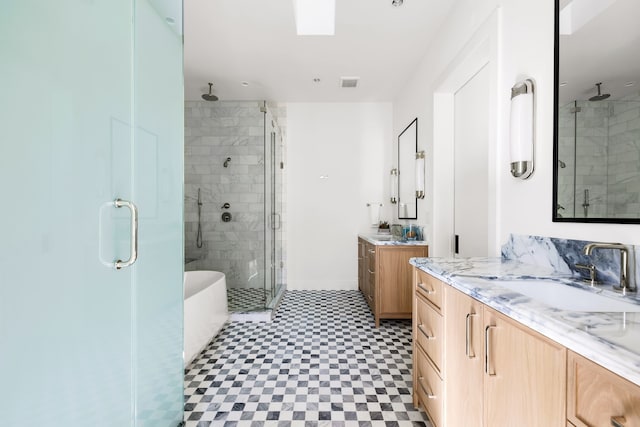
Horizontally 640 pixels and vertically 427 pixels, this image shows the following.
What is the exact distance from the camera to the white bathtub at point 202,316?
208cm

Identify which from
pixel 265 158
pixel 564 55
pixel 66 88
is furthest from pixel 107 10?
pixel 265 158

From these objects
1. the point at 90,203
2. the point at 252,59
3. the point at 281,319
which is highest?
the point at 252,59

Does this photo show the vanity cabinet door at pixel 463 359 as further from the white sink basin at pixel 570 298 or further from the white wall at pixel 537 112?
the white wall at pixel 537 112

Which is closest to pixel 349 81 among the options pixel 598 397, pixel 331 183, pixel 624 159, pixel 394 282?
pixel 331 183

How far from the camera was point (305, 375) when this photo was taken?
6.43 ft

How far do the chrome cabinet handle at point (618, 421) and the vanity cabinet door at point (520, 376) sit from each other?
0.12 meters

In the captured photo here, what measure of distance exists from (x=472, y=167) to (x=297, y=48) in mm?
1978

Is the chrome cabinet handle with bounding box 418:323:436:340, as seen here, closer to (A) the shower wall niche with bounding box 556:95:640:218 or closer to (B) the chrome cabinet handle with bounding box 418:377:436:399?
(B) the chrome cabinet handle with bounding box 418:377:436:399

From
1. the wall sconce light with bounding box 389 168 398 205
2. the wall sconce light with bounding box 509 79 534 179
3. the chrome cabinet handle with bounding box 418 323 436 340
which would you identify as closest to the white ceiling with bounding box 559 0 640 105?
the wall sconce light with bounding box 509 79 534 179

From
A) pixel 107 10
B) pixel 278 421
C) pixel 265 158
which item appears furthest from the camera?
pixel 265 158

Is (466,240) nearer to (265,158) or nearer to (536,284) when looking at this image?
(536,284)

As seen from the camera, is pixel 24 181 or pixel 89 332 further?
pixel 89 332

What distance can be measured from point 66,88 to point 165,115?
0.56 m

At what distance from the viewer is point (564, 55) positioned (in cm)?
119
